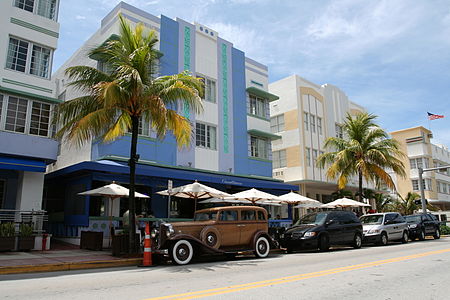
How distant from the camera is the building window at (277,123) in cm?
3206

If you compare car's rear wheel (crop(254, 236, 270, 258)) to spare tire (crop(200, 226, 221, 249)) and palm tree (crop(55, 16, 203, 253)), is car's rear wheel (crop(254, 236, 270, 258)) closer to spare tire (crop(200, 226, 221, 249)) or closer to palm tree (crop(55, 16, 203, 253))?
spare tire (crop(200, 226, 221, 249))

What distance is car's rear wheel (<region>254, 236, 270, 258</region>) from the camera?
13527 mm

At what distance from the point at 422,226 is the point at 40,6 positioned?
23.4 meters

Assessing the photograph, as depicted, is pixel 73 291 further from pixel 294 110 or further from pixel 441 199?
pixel 441 199

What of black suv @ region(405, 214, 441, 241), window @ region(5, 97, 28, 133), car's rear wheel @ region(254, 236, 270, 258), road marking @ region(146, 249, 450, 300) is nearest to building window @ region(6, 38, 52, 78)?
window @ region(5, 97, 28, 133)

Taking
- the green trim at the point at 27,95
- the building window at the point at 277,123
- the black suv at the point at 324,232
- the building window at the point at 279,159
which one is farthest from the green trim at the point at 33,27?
the building window at the point at 279,159

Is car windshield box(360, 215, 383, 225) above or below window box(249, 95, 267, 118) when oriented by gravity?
below

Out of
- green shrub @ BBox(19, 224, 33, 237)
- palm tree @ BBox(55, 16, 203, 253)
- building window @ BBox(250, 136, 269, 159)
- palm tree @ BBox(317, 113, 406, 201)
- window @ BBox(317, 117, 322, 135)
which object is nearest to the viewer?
palm tree @ BBox(55, 16, 203, 253)

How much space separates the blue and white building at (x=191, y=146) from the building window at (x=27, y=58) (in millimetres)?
2442

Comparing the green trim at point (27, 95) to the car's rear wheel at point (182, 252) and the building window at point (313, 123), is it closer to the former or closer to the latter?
the car's rear wheel at point (182, 252)

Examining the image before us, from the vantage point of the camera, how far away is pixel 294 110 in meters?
31.0

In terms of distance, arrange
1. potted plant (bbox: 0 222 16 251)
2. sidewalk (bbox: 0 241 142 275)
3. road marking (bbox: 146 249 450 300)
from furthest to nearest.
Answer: potted plant (bbox: 0 222 16 251) < sidewalk (bbox: 0 241 142 275) < road marking (bbox: 146 249 450 300)

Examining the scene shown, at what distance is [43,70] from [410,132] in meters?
46.7

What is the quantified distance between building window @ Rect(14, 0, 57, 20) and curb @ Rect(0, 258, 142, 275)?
12.1m
